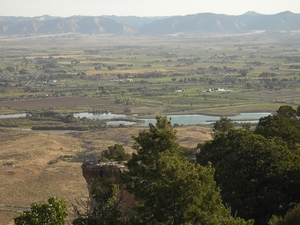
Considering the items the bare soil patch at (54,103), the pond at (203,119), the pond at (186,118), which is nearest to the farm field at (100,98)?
the bare soil patch at (54,103)

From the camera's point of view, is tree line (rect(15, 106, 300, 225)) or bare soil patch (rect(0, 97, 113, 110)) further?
bare soil patch (rect(0, 97, 113, 110))

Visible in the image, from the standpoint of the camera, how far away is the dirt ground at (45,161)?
42.9m

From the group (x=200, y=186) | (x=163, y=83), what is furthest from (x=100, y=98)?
(x=200, y=186)

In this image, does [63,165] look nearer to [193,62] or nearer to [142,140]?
[142,140]

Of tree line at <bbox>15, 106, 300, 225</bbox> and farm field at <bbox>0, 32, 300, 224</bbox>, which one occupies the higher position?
tree line at <bbox>15, 106, 300, 225</bbox>

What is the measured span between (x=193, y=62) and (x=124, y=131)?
11477 centimetres

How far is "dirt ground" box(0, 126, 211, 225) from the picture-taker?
141 ft

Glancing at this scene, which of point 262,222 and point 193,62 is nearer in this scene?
point 262,222

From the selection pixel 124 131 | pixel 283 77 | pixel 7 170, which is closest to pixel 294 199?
pixel 7 170

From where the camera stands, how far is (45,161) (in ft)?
185

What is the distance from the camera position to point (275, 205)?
918 inches

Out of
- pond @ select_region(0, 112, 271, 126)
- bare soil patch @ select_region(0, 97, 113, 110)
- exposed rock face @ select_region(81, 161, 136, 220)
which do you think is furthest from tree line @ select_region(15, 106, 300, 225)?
bare soil patch @ select_region(0, 97, 113, 110)

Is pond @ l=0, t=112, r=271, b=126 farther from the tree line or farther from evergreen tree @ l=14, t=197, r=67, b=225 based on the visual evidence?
evergreen tree @ l=14, t=197, r=67, b=225

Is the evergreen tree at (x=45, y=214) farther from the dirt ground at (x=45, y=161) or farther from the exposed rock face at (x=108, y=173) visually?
the dirt ground at (x=45, y=161)
